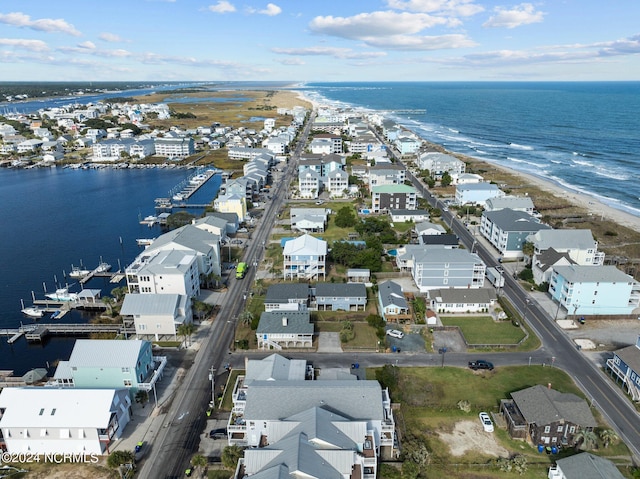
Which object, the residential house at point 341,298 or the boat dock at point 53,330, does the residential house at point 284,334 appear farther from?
the boat dock at point 53,330

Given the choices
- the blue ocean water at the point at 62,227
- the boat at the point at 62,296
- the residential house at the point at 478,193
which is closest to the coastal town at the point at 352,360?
the boat at the point at 62,296

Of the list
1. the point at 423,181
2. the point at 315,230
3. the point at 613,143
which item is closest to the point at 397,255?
the point at 315,230

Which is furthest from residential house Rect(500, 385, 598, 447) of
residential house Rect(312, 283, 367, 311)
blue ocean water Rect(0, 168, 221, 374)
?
blue ocean water Rect(0, 168, 221, 374)

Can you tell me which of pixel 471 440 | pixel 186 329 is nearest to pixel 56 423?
pixel 186 329

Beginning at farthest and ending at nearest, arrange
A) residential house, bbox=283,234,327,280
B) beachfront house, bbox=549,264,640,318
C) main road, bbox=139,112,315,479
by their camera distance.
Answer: residential house, bbox=283,234,327,280
beachfront house, bbox=549,264,640,318
main road, bbox=139,112,315,479

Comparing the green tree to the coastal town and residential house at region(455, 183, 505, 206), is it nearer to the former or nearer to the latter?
the coastal town

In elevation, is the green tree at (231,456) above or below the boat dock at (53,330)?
above
